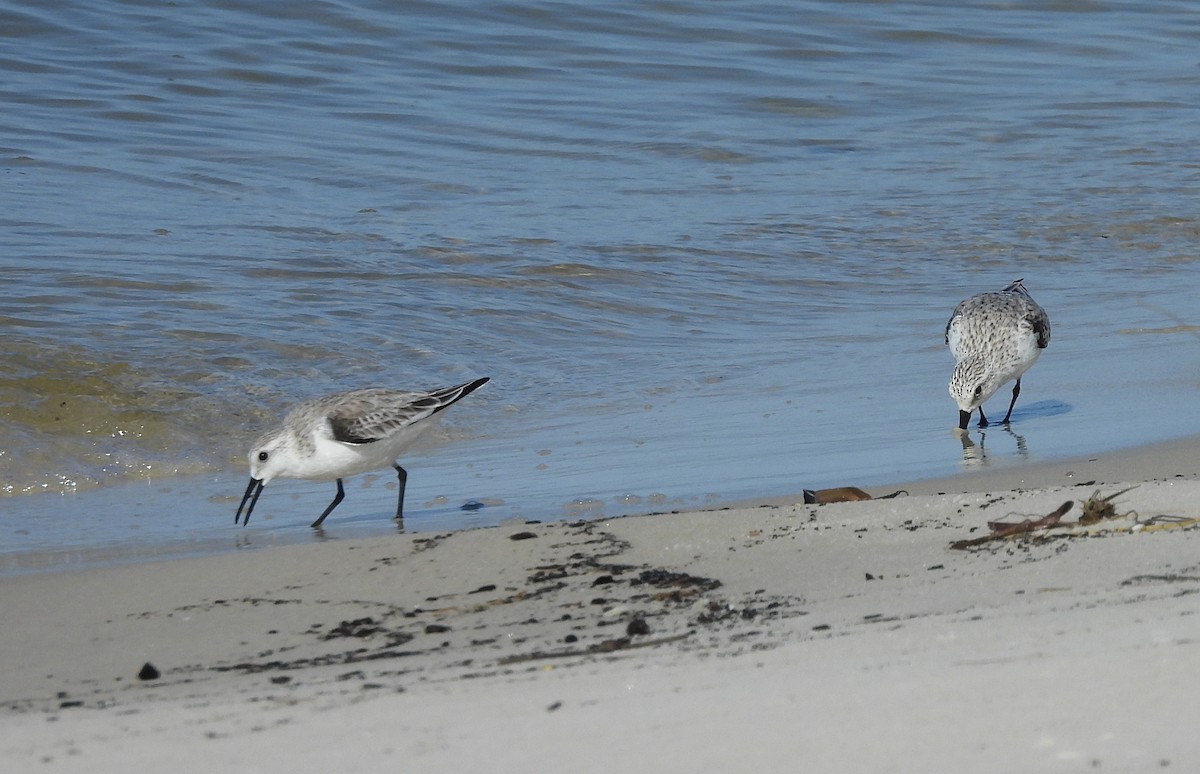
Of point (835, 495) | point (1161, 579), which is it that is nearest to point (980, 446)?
point (835, 495)

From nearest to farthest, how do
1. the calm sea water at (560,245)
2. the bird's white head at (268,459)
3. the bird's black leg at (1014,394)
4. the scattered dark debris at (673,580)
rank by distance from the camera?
the scattered dark debris at (673,580), the bird's white head at (268,459), the calm sea water at (560,245), the bird's black leg at (1014,394)

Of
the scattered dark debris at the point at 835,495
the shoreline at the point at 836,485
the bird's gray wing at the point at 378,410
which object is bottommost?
the shoreline at the point at 836,485

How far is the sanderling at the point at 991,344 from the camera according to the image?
778cm

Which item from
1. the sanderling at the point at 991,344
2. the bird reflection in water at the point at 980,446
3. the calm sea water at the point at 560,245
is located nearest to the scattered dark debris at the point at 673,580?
the calm sea water at the point at 560,245

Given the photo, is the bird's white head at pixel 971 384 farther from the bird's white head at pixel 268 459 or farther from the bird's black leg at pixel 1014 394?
the bird's white head at pixel 268 459

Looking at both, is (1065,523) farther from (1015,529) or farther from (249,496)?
(249,496)

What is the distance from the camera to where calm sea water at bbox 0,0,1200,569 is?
7152 millimetres

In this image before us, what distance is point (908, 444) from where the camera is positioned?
7.21 meters

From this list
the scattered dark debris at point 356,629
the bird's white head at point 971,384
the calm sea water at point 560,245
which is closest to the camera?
the scattered dark debris at point 356,629

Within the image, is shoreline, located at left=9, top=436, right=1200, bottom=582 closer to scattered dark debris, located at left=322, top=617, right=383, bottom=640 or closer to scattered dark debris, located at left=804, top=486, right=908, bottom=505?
scattered dark debris, located at left=804, top=486, right=908, bottom=505

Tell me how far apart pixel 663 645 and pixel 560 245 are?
7702mm

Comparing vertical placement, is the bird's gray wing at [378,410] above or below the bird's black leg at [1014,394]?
above

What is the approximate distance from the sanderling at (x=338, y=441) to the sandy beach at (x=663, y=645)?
91cm

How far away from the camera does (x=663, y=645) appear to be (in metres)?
3.78
